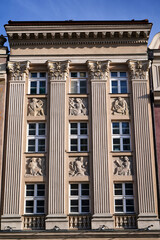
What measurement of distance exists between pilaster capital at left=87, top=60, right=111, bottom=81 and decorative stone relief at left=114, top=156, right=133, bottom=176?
5532 millimetres

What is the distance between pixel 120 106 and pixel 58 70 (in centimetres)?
478

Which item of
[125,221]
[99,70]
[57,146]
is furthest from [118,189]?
[99,70]

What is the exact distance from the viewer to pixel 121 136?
26.3 metres

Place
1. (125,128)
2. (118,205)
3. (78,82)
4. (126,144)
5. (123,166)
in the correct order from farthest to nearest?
(78,82), (125,128), (126,144), (123,166), (118,205)

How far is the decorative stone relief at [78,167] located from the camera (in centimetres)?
2522

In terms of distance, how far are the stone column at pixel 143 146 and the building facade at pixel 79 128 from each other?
60mm

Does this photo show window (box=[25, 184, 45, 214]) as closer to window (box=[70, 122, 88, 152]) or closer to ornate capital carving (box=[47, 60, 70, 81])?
window (box=[70, 122, 88, 152])

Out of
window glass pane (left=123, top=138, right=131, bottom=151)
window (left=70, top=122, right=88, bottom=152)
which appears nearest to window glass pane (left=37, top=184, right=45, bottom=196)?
window (left=70, top=122, right=88, bottom=152)

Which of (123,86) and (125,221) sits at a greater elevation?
(123,86)

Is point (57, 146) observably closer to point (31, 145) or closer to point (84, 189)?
point (31, 145)

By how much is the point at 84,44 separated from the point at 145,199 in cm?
1108

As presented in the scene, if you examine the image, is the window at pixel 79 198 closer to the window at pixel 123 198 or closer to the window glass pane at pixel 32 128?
the window at pixel 123 198

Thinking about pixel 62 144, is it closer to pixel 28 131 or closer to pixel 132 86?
pixel 28 131

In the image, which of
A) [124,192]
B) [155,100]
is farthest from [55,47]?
[124,192]
